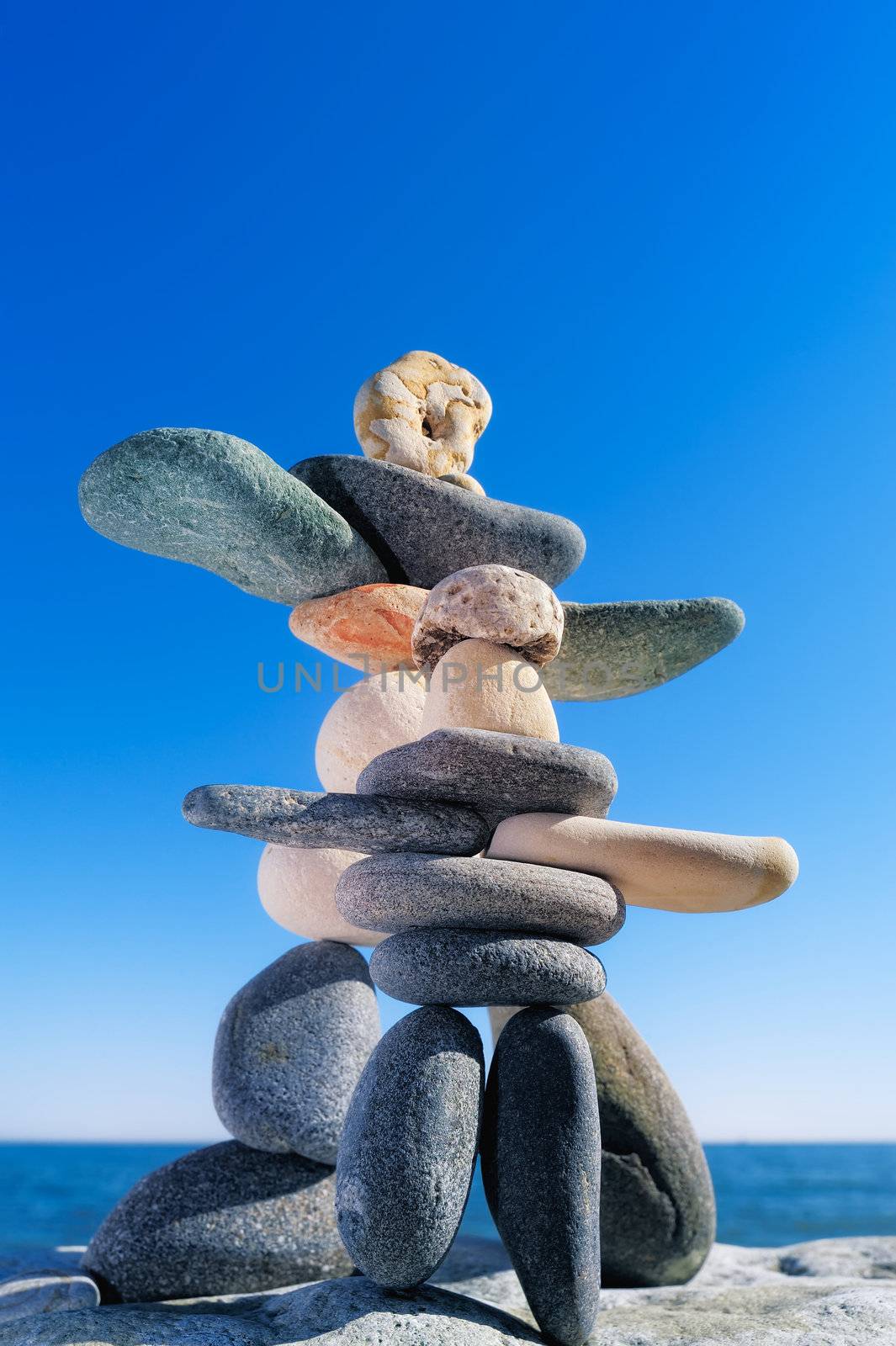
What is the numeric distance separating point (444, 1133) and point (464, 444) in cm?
365

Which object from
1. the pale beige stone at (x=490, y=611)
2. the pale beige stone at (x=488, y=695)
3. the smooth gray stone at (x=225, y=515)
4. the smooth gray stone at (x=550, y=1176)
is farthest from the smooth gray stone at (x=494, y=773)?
the smooth gray stone at (x=225, y=515)

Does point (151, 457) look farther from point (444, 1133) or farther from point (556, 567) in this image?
point (444, 1133)

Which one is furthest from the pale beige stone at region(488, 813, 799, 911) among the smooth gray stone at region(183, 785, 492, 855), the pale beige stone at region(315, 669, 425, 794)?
the pale beige stone at region(315, 669, 425, 794)

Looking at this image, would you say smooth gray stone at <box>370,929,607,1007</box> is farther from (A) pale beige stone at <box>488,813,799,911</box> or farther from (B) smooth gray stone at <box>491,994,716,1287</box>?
(B) smooth gray stone at <box>491,994,716,1287</box>

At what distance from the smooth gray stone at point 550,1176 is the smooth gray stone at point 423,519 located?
94.5 inches

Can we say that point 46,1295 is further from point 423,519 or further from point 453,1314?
point 423,519

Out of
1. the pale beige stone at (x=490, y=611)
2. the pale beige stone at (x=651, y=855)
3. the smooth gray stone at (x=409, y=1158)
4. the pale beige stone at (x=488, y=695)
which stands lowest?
the smooth gray stone at (x=409, y=1158)

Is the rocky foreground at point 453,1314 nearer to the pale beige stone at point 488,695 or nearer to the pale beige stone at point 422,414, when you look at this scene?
the pale beige stone at point 488,695

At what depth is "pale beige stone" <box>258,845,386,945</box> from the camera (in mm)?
4855

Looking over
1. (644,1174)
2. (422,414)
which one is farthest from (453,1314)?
(422,414)

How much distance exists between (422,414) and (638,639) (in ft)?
5.71

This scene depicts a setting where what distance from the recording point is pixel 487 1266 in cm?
493

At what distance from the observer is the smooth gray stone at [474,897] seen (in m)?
3.57

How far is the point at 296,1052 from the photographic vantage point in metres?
4.68
